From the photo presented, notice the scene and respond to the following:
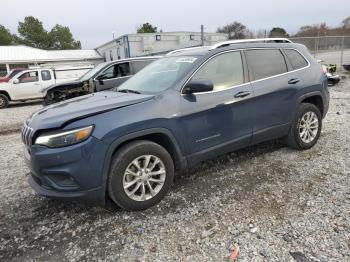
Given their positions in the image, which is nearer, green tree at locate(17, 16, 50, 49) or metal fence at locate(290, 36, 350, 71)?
metal fence at locate(290, 36, 350, 71)

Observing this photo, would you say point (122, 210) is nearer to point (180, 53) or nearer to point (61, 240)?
point (61, 240)

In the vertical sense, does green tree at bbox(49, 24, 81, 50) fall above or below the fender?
above

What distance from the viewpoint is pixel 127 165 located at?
130 inches

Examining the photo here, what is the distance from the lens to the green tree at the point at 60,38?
6456 cm

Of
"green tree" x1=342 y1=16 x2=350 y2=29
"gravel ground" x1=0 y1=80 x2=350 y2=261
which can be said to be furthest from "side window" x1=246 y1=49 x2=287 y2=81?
"green tree" x1=342 y1=16 x2=350 y2=29

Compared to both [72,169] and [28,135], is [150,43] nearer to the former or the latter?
[28,135]

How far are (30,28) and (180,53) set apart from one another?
67248 millimetres

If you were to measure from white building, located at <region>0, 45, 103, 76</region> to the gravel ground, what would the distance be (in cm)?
3448

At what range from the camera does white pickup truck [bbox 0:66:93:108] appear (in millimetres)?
14164

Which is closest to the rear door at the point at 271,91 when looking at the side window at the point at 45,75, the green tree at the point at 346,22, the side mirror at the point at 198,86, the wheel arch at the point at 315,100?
the wheel arch at the point at 315,100

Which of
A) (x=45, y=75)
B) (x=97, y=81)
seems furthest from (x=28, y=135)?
(x=45, y=75)

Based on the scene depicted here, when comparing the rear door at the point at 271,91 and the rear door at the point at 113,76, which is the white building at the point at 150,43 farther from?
the rear door at the point at 271,91

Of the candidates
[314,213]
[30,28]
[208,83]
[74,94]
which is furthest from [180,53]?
[30,28]

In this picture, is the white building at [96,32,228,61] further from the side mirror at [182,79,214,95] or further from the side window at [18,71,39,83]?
the side mirror at [182,79,214,95]
